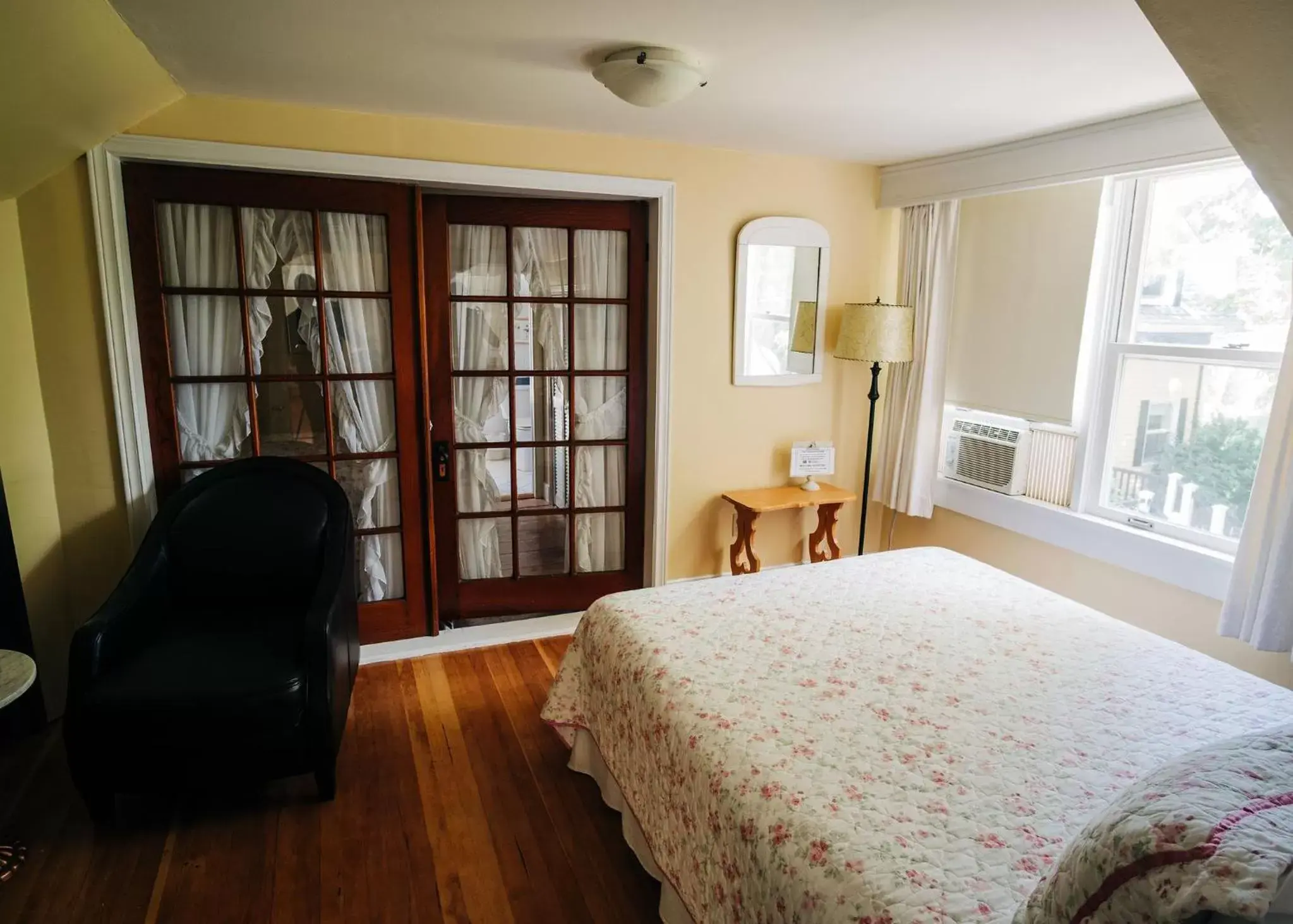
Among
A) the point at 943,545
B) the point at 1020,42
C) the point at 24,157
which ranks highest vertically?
the point at 1020,42

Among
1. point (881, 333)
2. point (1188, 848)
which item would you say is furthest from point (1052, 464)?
point (1188, 848)

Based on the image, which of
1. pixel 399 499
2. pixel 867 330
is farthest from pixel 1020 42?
pixel 399 499

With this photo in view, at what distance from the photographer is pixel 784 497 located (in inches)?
148

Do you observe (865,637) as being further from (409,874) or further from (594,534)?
(594,534)

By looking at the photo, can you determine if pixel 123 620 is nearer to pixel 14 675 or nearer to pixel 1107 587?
pixel 14 675

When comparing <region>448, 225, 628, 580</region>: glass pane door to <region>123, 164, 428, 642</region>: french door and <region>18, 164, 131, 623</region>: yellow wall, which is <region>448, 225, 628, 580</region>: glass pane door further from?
<region>18, 164, 131, 623</region>: yellow wall

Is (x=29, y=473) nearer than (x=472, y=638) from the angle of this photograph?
Yes

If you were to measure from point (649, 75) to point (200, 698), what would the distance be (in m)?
2.21

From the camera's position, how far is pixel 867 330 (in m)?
3.61

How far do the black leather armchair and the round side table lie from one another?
0.14 meters

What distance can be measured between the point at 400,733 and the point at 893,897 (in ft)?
6.72

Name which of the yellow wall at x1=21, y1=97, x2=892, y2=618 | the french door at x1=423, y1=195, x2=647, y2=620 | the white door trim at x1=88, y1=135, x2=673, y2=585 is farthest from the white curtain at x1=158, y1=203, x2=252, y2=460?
the french door at x1=423, y1=195, x2=647, y2=620

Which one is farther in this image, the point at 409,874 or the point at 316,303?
the point at 316,303

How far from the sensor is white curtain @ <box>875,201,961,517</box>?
12.1ft
